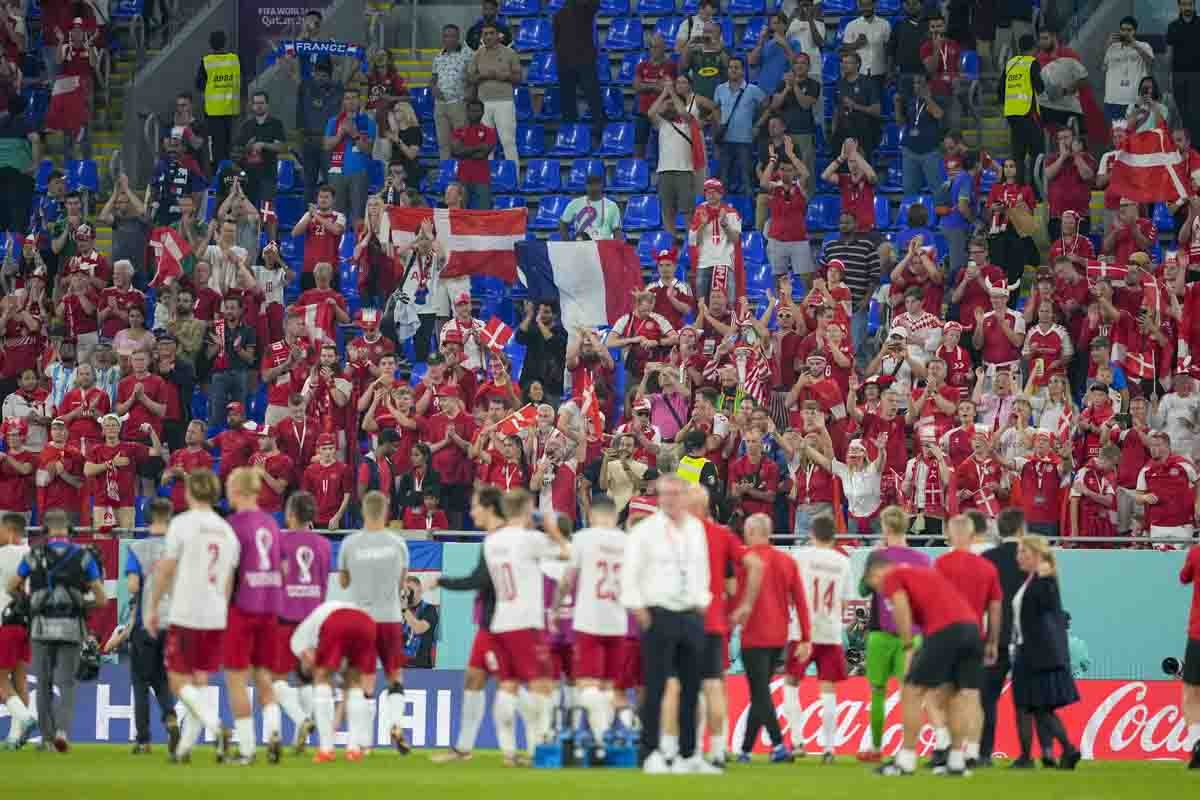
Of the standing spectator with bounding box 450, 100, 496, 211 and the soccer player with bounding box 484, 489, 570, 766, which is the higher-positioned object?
the standing spectator with bounding box 450, 100, 496, 211

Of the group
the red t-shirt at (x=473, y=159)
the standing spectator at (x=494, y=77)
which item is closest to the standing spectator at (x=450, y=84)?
the standing spectator at (x=494, y=77)

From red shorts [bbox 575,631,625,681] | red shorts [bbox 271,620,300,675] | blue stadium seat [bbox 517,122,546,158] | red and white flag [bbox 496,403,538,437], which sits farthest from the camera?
blue stadium seat [bbox 517,122,546,158]

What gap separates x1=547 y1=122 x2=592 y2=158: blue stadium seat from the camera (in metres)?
31.3

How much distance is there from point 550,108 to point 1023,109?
740cm

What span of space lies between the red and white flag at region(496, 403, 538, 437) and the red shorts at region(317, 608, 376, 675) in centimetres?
742

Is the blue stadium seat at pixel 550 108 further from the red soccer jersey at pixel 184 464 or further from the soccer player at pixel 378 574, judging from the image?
the soccer player at pixel 378 574

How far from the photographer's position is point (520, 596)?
16078mm

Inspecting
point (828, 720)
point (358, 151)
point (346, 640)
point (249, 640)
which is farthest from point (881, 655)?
point (358, 151)

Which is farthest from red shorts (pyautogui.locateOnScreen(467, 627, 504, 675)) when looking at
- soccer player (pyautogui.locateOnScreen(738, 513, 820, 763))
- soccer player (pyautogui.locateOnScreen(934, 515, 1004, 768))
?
soccer player (pyautogui.locateOnScreen(934, 515, 1004, 768))

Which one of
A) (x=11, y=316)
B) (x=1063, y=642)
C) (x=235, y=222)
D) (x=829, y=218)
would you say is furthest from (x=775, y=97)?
(x=1063, y=642)

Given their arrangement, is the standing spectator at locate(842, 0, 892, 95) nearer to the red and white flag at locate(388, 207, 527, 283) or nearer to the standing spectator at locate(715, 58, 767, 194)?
the standing spectator at locate(715, 58, 767, 194)

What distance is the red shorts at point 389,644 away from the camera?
17469 mm

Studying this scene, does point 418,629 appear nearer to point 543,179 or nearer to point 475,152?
point 475,152

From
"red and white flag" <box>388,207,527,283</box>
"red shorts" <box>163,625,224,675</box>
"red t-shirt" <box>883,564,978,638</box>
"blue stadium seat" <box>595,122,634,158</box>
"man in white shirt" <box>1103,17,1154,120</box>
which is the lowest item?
"red shorts" <box>163,625,224,675</box>
